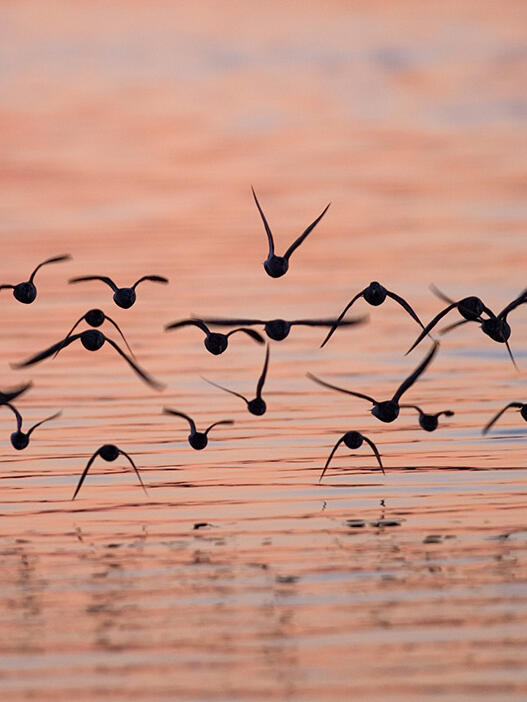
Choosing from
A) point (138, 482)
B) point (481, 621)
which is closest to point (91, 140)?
point (138, 482)

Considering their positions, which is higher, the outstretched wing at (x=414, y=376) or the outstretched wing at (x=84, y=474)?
the outstretched wing at (x=414, y=376)

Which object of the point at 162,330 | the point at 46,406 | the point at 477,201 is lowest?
the point at 46,406

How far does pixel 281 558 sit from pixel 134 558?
1787 millimetres

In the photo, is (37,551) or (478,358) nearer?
(37,551)

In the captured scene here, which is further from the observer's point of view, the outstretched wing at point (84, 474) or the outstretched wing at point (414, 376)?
the outstretched wing at point (84, 474)

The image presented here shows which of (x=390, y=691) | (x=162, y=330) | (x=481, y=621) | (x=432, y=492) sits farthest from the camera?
(x=162, y=330)

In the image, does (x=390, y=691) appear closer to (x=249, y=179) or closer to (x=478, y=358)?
(x=478, y=358)

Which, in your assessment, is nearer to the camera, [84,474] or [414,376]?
[414,376]

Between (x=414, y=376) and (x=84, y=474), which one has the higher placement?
(x=414, y=376)

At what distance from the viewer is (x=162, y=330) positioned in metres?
49.7

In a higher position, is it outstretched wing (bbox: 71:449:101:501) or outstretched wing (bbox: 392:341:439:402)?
outstretched wing (bbox: 392:341:439:402)

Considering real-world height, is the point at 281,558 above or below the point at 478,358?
below

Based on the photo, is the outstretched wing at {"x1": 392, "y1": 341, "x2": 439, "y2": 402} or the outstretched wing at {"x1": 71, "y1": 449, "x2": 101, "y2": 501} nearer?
the outstretched wing at {"x1": 392, "y1": 341, "x2": 439, "y2": 402}

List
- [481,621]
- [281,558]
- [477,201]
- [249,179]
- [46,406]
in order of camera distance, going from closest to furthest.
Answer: [481,621] < [281,558] < [46,406] < [477,201] < [249,179]
